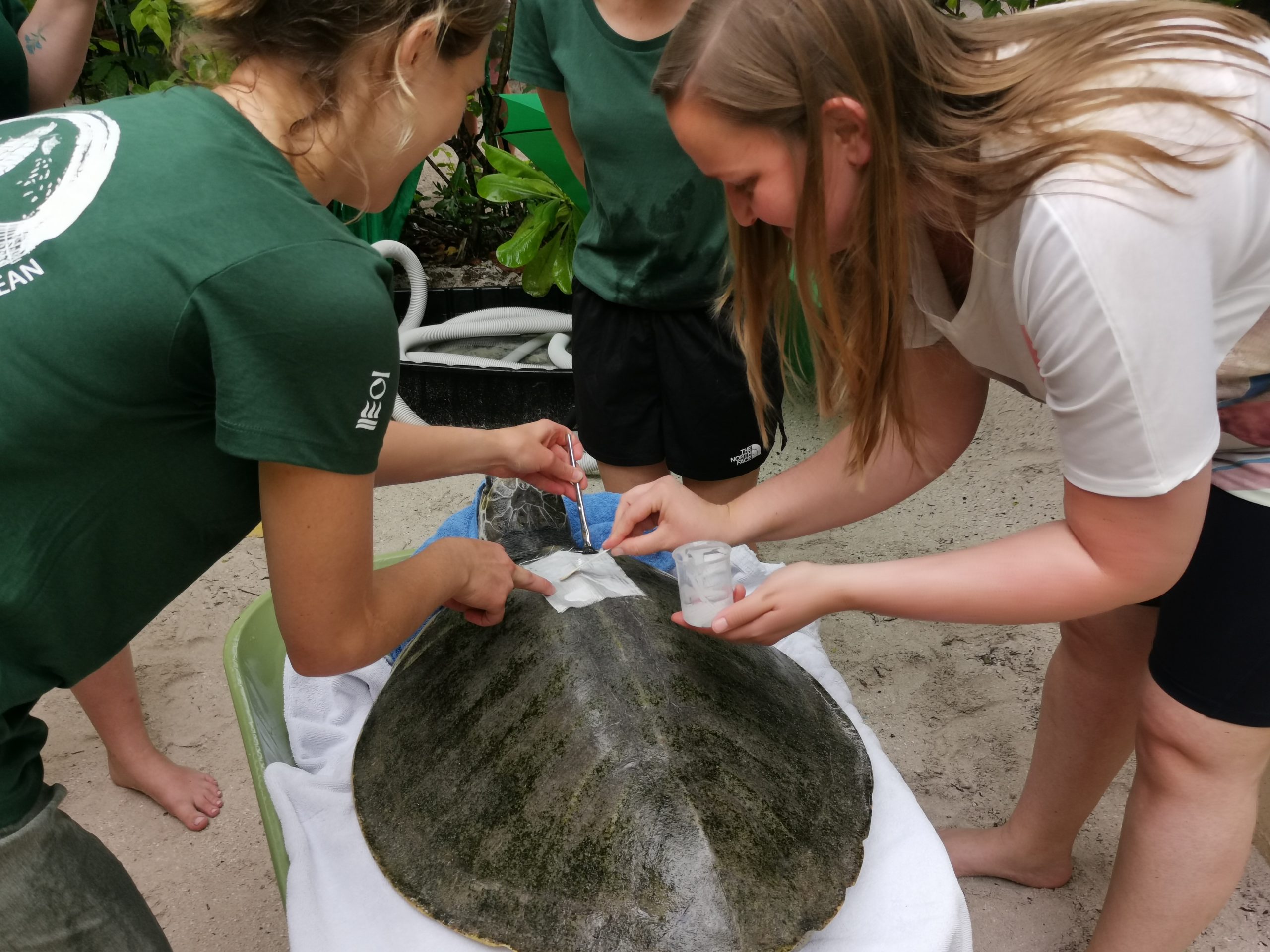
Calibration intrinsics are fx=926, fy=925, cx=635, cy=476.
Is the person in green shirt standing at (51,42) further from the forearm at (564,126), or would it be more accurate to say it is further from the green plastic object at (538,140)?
the green plastic object at (538,140)

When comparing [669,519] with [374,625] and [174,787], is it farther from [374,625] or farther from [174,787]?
[174,787]

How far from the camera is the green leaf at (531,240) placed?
2.74 m

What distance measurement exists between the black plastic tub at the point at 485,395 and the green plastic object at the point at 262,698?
1.32 metres

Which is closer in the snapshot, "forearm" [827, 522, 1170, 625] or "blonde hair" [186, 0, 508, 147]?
"blonde hair" [186, 0, 508, 147]

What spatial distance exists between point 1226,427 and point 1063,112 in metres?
0.37

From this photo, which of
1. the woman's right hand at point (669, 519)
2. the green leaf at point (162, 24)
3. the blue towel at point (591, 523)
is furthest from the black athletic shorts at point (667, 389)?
the green leaf at point (162, 24)

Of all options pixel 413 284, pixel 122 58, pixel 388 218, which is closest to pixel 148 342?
pixel 413 284

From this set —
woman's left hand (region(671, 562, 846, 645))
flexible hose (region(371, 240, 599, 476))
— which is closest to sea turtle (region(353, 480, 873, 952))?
woman's left hand (region(671, 562, 846, 645))

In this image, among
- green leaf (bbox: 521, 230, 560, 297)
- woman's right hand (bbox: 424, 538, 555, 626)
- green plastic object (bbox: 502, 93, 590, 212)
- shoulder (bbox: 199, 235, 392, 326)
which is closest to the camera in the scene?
shoulder (bbox: 199, 235, 392, 326)

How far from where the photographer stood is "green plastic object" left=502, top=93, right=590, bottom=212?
2316mm

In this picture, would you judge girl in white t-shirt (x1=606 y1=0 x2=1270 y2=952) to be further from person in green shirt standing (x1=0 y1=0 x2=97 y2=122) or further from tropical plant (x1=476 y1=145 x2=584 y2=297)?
tropical plant (x1=476 y1=145 x2=584 y2=297)

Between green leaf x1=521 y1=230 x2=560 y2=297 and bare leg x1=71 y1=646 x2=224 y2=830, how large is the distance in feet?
5.23

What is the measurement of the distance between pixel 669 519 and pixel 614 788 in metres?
0.38

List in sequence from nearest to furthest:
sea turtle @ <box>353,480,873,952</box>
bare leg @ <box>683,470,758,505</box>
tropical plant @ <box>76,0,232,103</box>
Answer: sea turtle @ <box>353,480,873,952</box> < bare leg @ <box>683,470,758,505</box> < tropical plant @ <box>76,0,232,103</box>
